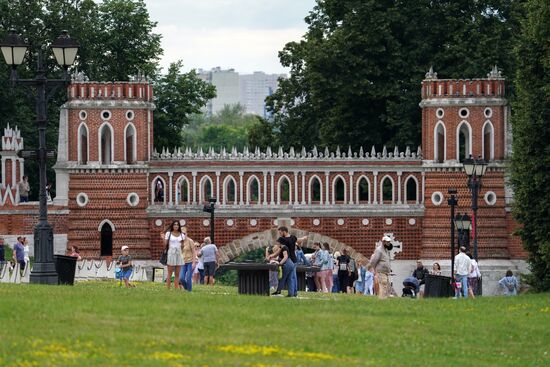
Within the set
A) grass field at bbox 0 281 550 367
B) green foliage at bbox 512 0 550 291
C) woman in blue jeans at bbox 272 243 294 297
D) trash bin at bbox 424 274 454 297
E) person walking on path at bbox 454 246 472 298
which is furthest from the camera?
green foliage at bbox 512 0 550 291

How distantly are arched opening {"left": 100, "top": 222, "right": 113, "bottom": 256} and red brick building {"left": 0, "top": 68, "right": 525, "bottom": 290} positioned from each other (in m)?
0.03

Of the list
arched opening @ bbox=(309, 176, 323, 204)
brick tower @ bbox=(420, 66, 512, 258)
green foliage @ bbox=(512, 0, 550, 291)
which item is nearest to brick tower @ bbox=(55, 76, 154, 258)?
arched opening @ bbox=(309, 176, 323, 204)

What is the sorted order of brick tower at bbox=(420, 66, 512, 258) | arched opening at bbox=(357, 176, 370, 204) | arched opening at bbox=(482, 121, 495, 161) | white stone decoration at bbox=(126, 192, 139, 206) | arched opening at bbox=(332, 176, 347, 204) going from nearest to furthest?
brick tower at bbox=(420, 66, 512, 258)
arched opening at bbox=(482, 121, 495, 161)
white stone decoration at bbox=(126, 192, 139, 206)
arched opening at bbox=(332, 176, 347, 204)
arched opening at bbox=(357, 176, 370, 204)

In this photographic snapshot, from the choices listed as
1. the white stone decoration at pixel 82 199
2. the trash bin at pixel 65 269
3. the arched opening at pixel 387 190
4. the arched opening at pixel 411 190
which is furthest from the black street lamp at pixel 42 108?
the arched opening at pixel 387 190

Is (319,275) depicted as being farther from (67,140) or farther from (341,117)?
(341,117)

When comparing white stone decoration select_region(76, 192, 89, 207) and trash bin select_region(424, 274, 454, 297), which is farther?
white stone decoration select_region(76, 192, 89, 207)

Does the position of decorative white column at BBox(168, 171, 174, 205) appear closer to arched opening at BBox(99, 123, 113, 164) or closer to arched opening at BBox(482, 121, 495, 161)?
arched opening at BBox(99, 123, 113, 164)

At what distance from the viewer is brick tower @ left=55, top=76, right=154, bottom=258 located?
55.7 metres

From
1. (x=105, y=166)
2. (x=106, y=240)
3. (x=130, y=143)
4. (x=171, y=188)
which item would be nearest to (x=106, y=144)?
(x=130, y=143)

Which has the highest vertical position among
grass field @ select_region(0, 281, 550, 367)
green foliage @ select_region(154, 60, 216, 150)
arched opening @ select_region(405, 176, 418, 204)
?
green foliage @ select_region(154, 60, 216, 150)

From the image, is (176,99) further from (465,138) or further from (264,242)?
(465,138)

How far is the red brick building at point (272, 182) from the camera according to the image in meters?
55.5

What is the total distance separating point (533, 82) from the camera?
46312 millimetres

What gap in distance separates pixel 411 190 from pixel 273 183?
5141mm
